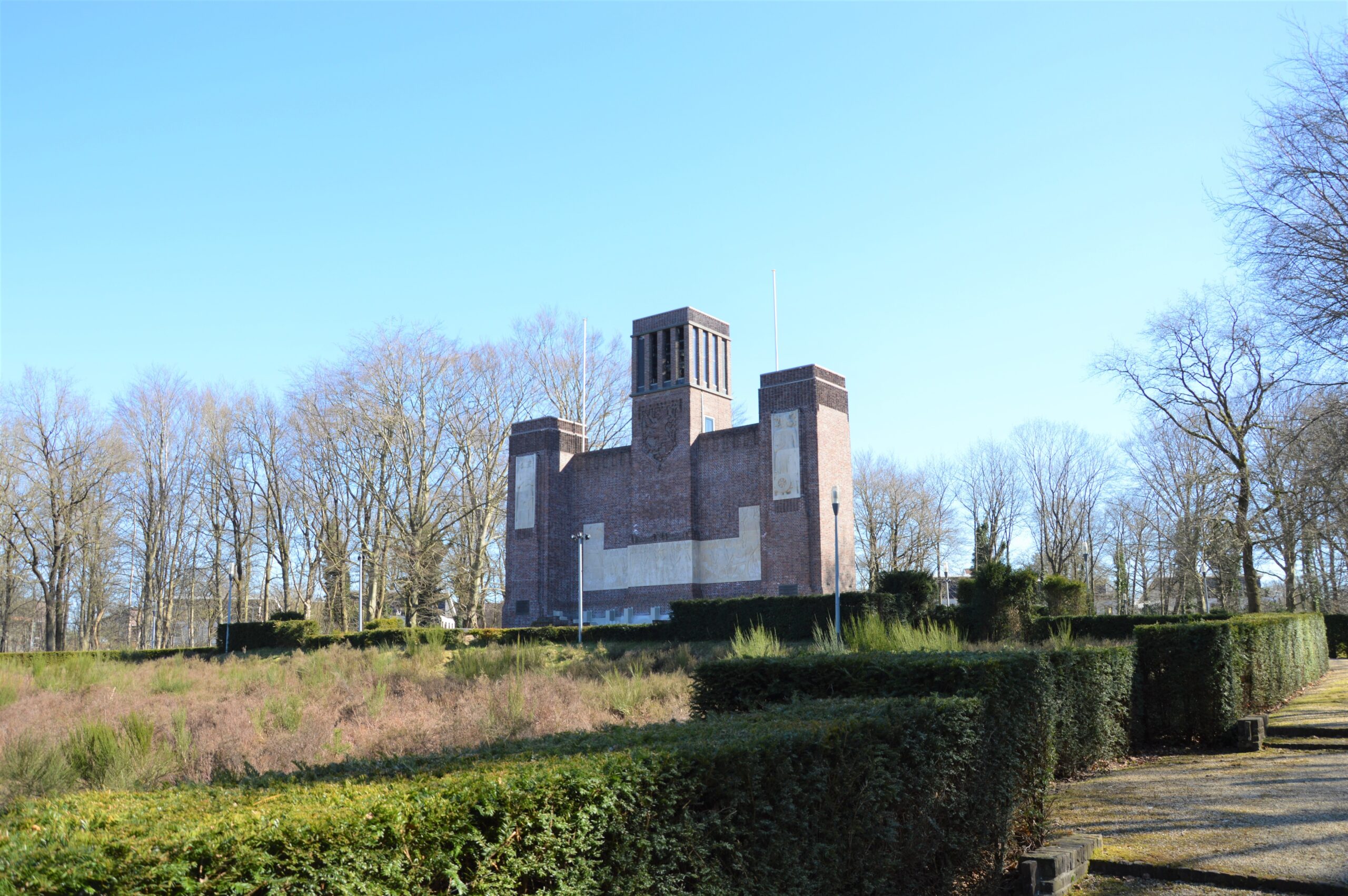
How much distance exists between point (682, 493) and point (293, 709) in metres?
25.2

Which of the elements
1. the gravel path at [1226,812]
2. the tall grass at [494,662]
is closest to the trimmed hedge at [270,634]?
the tall grass at [494,662]

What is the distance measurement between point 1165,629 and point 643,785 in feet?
32.3

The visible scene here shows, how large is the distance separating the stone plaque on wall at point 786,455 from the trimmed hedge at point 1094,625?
9.94 m

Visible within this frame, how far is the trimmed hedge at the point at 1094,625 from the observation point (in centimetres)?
2425

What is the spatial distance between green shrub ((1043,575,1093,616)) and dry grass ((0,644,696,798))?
15.9 m

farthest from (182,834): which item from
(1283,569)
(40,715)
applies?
(1283,569)

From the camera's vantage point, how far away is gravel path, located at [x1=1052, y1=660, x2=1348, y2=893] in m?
6.33

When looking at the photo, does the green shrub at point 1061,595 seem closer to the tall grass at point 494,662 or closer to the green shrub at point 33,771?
the tall grass at point 494,662

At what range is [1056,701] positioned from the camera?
8.06 metres

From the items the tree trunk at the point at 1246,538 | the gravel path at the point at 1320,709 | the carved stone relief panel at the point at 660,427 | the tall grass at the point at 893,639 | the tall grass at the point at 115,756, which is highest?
the carved stone relief panel at the point at 660,427

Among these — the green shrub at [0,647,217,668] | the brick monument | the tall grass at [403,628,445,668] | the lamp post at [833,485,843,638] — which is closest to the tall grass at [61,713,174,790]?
the tall grass at [403,628,445,668]

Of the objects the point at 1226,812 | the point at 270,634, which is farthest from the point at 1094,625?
the point at 270,634

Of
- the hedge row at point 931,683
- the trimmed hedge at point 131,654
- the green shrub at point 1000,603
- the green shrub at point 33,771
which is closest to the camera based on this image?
the hedge row at point 931,683

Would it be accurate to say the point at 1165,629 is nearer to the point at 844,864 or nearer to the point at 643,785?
the point at 844,864
